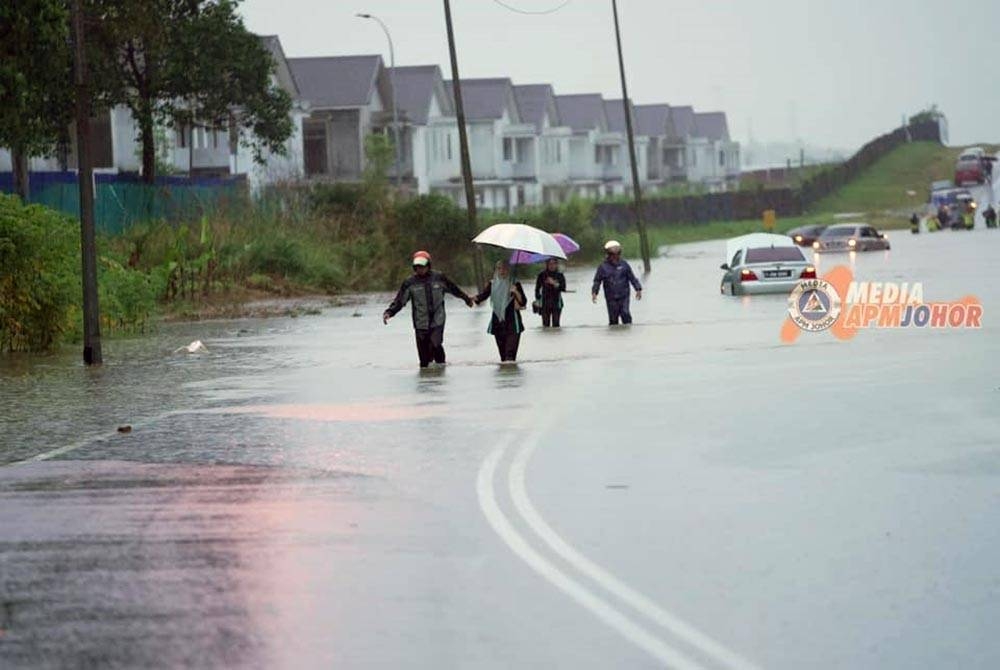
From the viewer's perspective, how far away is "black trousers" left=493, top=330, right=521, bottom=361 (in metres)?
26.8

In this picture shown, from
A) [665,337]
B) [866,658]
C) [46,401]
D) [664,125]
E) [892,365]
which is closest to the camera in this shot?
[866,658]

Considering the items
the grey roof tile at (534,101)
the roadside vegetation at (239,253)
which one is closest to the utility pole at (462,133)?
the roadside vegetation at (239,253)

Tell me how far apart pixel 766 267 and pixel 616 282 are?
11898 millimetres

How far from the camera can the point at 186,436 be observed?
18.4m

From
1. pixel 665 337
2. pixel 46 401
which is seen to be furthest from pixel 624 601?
pixel 665 337

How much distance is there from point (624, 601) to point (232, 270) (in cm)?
4196

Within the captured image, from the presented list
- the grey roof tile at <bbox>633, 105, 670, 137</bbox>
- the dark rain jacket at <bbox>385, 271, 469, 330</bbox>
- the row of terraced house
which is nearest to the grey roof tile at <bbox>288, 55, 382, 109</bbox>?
the row of terraced house

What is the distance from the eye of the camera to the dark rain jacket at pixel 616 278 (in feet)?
112

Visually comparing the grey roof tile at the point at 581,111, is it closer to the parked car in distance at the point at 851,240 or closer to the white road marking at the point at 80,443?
the parked car in distance at the point at 851,240

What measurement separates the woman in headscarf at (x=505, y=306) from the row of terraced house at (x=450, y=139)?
133 ft

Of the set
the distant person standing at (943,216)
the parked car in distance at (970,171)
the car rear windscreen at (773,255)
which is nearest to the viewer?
the car rear windscreen at (773,255)

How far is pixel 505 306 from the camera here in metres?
26.7

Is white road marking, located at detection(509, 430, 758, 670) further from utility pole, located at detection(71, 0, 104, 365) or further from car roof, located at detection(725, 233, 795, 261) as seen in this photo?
car roof, located at detection(725, 233, 795, 261)

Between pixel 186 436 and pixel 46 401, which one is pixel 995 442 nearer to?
pixel 186 436
